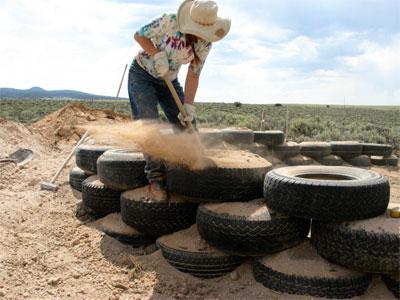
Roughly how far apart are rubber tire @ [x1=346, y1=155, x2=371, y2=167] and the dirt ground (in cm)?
659

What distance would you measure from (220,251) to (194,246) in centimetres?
29

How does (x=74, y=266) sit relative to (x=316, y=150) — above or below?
below

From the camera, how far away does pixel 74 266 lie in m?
3.99

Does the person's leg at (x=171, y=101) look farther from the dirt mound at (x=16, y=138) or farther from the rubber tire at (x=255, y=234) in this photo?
the dirt mound at (x=16, y=138)

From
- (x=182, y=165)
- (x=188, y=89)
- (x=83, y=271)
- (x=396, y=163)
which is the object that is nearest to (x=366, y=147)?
(x=396, y=163)

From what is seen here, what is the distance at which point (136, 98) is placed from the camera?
15.1ft

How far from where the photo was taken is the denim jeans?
427 cm

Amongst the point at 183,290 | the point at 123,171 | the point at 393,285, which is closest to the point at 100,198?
the point at 123,171

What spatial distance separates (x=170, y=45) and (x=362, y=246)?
8.78 ft

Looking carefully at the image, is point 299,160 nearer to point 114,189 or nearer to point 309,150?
point 309,150

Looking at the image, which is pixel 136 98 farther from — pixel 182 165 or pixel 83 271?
pixel 83 271

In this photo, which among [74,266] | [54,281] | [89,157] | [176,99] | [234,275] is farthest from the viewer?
[89,157]

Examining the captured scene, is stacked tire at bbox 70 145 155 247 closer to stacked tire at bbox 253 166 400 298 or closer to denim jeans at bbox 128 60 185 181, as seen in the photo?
denim jeans at bbox 128 60 185 181

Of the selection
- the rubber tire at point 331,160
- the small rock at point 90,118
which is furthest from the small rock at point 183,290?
the small rock at point 90,118
